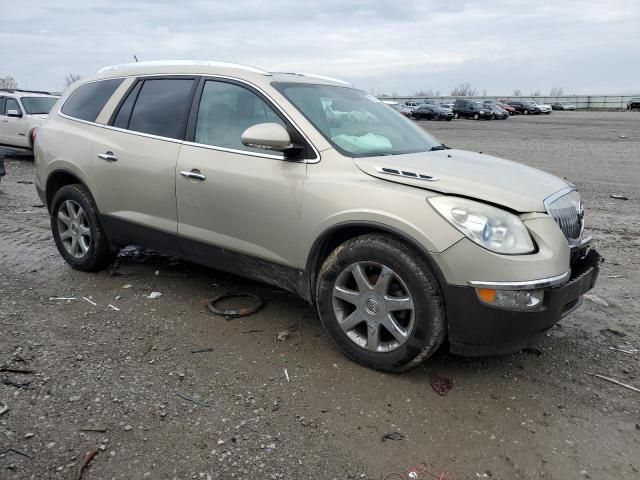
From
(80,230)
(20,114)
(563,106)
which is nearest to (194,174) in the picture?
(80,230)

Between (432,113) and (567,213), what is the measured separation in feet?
149

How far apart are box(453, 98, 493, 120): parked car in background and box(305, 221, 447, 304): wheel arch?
47454mm

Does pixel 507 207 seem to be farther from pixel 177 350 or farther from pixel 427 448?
pixel 177 350

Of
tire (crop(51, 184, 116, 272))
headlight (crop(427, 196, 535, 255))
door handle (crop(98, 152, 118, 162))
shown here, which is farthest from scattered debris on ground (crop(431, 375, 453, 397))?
tire (crop(51, 184, 116, 272))

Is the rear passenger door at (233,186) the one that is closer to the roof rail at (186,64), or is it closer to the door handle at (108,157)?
the roof rail at (186,64)

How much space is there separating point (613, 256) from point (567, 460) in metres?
3.85

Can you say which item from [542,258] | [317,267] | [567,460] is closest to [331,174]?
[317,267]

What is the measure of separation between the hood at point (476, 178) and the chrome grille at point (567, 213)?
6cm

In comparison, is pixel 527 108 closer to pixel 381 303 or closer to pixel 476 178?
pixel 476 178

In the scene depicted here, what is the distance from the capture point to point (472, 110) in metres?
48.2

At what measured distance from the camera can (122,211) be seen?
180 inches

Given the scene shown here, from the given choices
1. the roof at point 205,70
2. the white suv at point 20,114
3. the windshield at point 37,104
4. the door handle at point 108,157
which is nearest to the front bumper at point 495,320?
the roof at point 205,70

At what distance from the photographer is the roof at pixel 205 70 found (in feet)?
13.2

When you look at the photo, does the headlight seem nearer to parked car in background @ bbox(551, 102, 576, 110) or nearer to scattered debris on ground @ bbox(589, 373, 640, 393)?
scattered debris on ground @ bbox(589, 373, 640, 393)
